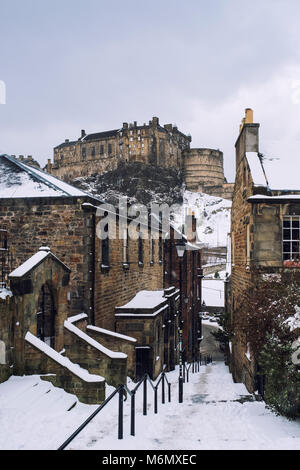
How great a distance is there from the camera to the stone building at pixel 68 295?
34.7 ft

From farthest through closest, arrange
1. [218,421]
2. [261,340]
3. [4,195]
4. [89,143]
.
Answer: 1. [89,143]
2. [4,195]
3. [261,340]
4. [218,421]

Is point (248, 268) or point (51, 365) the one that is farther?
point (248, 268)

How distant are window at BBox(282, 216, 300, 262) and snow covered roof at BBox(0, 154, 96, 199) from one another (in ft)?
23.3

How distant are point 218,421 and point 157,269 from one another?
54.4 ft

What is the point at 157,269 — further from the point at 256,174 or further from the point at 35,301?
the point at 35,301

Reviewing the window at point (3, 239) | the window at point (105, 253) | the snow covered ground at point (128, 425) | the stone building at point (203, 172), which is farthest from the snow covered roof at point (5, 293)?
the stone building at point (203, 172)

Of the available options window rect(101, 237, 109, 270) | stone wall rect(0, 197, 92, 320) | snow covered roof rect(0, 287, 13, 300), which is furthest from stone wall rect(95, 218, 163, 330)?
snow covered roof rect(0, 287, 13, 300)

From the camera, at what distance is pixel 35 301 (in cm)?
1135

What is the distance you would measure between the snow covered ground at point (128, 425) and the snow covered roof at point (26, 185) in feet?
23.7

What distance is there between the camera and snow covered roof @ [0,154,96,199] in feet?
51.4

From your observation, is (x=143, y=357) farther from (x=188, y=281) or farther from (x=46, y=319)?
(x=188, y=281)

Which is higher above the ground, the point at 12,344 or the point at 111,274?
the point at 111,274
